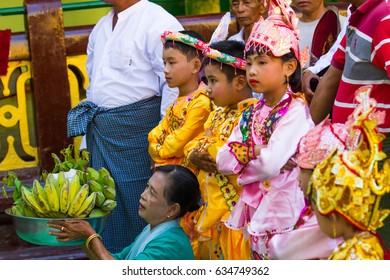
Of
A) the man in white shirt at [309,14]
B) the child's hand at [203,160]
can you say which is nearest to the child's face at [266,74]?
the child's hand at [203,160]

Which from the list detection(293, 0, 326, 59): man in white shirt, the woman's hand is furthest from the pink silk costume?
detection(293, 0, 326, 59): man in white shirt

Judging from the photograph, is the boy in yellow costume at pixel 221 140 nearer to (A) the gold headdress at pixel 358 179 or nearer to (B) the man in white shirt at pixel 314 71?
(B) the man in white shirt at pixel 314 71

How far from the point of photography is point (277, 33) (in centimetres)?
441

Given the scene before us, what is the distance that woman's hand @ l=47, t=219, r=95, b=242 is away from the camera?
169 inches

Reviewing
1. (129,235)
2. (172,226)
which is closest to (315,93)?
(172,226)

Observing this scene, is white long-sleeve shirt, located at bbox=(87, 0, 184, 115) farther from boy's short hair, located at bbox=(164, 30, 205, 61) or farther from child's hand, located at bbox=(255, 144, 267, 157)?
child's hand, located at bbox=(255, 144, 267, 157)

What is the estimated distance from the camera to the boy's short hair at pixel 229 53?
15.8 ft

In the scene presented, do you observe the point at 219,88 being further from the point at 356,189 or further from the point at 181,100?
the point at 356,189

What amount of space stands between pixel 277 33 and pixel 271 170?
648 mm

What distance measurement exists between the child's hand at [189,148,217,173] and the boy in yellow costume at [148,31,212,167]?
37 cm

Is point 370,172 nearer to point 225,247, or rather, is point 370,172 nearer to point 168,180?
point 168,180

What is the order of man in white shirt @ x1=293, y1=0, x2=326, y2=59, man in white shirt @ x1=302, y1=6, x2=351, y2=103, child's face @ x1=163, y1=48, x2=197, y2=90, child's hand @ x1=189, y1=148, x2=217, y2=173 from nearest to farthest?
1. child's hand @ x1=189, y1=148, x2=217, y2=173
2. man in white shirt @ x1=302, y1=6, x2=351, y2=103
3. child's face @ x1=163, y1=48, x2=197, y2=90
4. man in white shirt @ x1=293, y1=0, x2=326, y2=59

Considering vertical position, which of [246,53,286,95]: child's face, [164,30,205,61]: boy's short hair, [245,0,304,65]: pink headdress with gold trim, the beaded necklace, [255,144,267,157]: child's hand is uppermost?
[245,0,304,65]: pink headdress with gold trim

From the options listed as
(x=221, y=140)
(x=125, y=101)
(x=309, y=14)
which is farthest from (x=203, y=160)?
(x=309, y=14)
